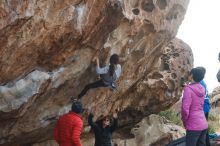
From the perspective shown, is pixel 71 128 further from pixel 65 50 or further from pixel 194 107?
pixel 194 107

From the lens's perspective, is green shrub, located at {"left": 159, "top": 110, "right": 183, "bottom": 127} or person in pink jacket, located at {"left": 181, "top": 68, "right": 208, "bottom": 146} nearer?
person in pink jacket, located at {"left": 181, "top": 68, "right": 208, "bottom": 146}

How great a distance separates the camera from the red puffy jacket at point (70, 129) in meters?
8.10

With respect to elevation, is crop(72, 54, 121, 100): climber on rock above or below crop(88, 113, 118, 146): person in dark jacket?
above

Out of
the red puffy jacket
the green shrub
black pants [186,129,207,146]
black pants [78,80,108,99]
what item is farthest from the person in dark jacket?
the green shrub

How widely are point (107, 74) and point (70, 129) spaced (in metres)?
2.31

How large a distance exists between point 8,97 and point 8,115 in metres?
0.56

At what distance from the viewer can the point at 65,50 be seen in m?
9.14

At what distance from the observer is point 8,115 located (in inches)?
364

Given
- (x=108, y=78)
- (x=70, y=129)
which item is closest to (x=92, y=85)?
(x=108, y=78)

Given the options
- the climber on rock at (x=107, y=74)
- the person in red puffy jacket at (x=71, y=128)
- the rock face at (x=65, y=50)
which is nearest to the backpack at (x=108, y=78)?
the climber on rock at (x=107, y=74)

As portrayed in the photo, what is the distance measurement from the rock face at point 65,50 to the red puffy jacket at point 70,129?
121 centimetres

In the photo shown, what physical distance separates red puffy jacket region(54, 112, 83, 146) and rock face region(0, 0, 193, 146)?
Answer: 3.96 feet

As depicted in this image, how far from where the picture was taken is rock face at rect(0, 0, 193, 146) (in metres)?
8.14

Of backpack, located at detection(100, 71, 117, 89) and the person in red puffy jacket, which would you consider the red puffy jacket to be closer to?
the person in red puffy jacket
